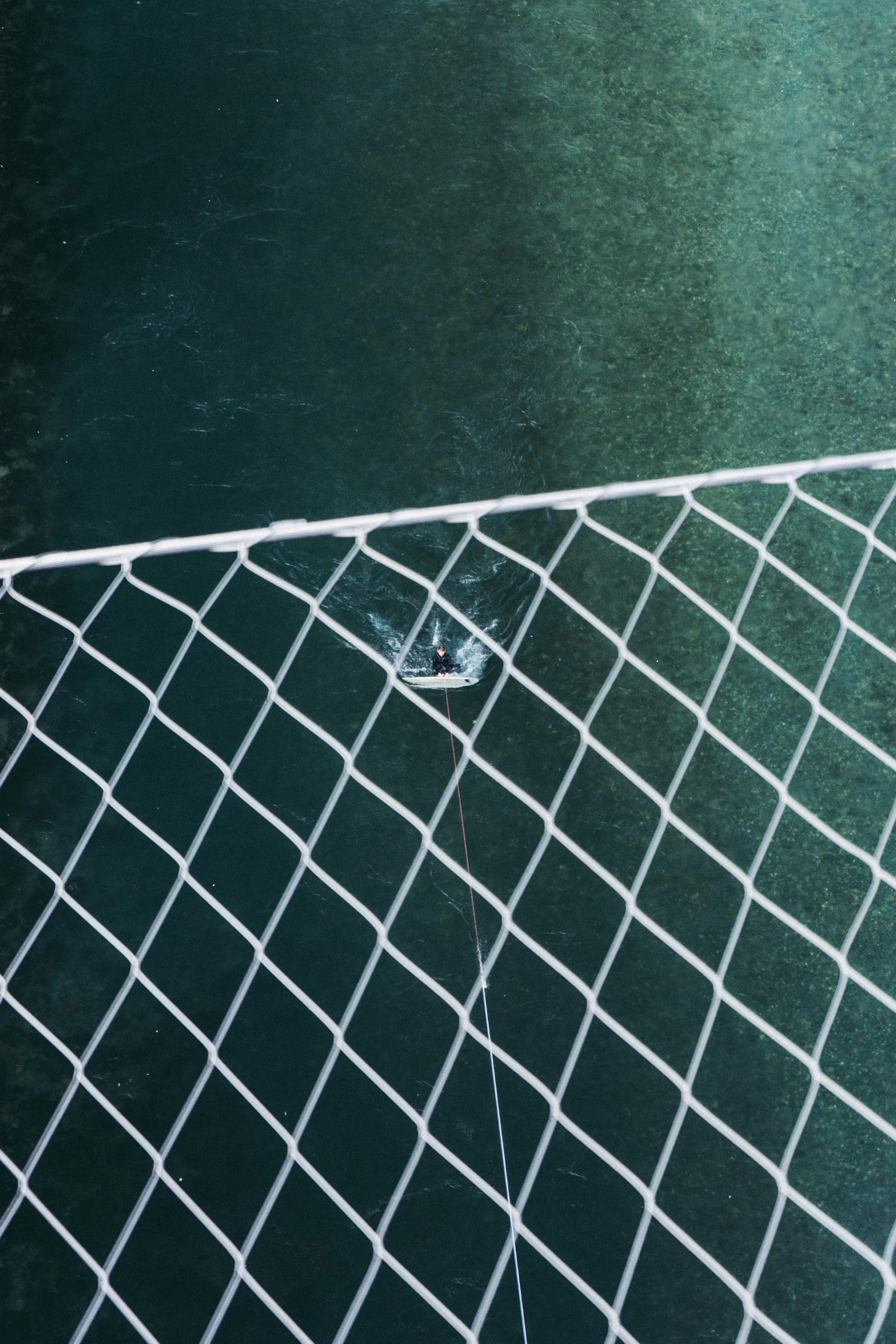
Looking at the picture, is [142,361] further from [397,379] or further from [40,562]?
[40,562]

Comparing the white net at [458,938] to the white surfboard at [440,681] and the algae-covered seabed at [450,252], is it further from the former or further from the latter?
the algae-covered seabed at [450,252]

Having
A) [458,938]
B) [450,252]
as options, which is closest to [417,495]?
[450,252]

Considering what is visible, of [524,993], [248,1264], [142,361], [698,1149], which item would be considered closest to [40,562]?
[142,361]

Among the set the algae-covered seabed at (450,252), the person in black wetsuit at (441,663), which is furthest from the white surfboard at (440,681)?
the algae-covered seabed at (450,252)

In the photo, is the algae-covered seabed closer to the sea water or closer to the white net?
the sea water

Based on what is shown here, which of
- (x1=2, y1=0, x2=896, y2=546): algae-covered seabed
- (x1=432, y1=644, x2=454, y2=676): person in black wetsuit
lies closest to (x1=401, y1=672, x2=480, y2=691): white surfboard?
(x1=432, y1=644, x2=454, y2=676): person in black wetsuit

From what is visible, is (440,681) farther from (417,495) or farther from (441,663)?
(417,495)
